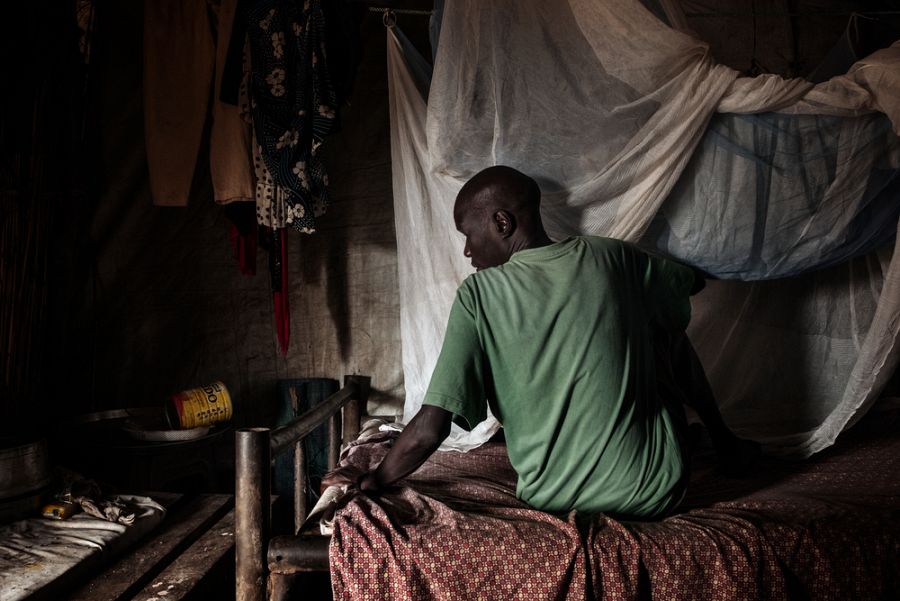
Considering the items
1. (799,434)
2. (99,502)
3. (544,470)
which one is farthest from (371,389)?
(799,434)

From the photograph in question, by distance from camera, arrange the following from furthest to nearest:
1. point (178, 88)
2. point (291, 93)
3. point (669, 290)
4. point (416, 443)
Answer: point (178, 88) → point (291, 93) → point (669, 290) → point (416, 443)

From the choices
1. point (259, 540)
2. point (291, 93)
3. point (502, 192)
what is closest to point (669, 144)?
point (502, 192)

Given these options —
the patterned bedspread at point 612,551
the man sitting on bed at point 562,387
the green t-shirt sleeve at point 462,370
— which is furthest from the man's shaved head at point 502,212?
the patterned bedspread at point 612,551

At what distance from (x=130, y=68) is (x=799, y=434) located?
377 centimetres

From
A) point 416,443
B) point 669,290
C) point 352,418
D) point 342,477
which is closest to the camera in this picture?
point 416,443

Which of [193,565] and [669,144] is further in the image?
[193,565]

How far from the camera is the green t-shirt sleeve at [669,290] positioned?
1810 millimetres

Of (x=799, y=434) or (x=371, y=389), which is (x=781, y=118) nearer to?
(x=799, y=434)

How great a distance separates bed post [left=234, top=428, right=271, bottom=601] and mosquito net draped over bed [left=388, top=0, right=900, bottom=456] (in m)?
0.94

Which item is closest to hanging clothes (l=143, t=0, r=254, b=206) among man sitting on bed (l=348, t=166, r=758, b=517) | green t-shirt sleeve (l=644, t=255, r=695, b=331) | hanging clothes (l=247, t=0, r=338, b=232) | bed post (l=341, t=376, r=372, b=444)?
hanging clothes (l=247, t=0, r=338, b=232)

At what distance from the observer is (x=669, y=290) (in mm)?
1845

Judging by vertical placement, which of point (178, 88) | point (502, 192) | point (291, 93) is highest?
point (178, 88)

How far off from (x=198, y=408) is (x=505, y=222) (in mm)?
1889

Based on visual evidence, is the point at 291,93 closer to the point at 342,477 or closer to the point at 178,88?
the point at 178,88
